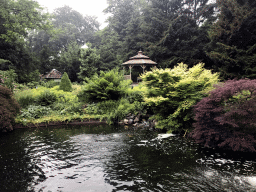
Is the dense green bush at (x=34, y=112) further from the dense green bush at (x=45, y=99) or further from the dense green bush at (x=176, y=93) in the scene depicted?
the dense green bush at (x=176, y=93)

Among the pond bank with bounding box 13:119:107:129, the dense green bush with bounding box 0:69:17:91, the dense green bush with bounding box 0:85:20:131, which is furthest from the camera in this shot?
the dense green bush with bounding box 0:69:17:91

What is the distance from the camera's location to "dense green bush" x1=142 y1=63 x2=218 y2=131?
6695mm

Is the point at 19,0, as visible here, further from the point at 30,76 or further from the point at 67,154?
the point at 67,154

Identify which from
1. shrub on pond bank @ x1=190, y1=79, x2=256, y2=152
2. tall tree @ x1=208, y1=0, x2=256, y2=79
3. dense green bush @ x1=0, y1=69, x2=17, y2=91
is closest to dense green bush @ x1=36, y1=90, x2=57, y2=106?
dense green bush @ x1=0, y1=69, x2=17, y2=91

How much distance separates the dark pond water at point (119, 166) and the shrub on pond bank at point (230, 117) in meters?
0.41

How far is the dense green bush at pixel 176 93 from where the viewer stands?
264 inches

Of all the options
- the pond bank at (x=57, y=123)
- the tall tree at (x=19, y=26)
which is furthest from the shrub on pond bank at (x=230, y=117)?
the tall tree at (x=19, y=26)

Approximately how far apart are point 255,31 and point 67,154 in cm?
1652

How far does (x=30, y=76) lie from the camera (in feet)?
66.4

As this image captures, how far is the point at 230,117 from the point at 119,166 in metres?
3.31

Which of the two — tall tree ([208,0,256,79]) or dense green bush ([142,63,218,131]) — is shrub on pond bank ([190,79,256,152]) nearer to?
dense green bush ([142,63,218,131])

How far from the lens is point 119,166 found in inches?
167

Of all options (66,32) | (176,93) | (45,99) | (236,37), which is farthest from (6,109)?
(66,32)

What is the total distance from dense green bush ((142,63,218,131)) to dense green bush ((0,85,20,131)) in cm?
581
